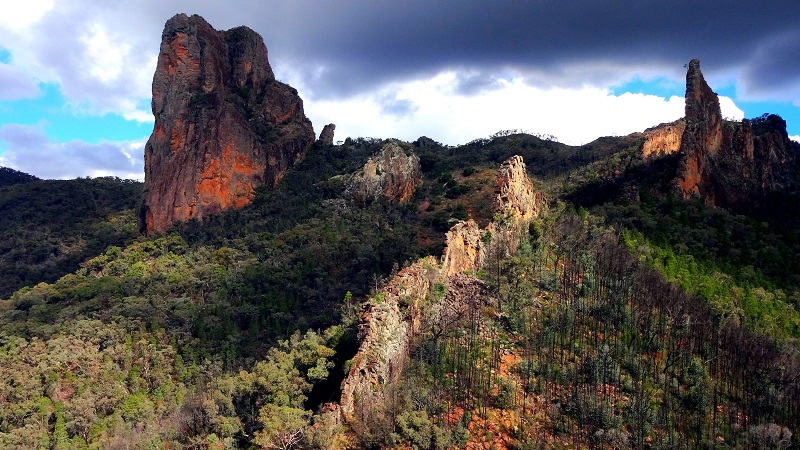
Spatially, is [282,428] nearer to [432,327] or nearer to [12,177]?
[432,327]

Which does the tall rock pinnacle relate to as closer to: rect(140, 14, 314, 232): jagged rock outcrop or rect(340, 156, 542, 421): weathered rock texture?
rect(340, 156, 542, 421): weathered rock texture

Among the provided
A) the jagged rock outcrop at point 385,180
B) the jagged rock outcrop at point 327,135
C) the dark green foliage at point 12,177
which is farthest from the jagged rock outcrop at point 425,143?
the dark green foliage at point 12,177

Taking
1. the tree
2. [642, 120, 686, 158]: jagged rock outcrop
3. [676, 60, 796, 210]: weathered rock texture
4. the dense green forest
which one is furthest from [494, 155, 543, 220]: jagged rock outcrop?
[642, 120, 686, 158]: jagged rock outcrop

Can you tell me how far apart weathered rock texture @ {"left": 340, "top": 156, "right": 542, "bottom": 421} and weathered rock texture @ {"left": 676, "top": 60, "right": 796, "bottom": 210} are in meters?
25.0

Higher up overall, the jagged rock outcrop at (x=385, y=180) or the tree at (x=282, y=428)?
the jagged rock outcrop at (x=385, y=180)

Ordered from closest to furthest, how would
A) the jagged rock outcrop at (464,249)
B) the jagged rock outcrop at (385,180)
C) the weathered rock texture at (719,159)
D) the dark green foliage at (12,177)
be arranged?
the jagged rock outcrop at (464,249)
the weathered rock texture at (719,159)
the jagged rock outcrop at (385,180)
the dark green foliage at (12,177)

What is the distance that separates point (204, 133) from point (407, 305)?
65.3 metres

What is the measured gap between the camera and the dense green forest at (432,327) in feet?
101

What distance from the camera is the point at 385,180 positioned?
3447 inches

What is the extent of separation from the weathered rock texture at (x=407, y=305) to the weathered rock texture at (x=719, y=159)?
25.0 meters

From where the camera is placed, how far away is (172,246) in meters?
85.9

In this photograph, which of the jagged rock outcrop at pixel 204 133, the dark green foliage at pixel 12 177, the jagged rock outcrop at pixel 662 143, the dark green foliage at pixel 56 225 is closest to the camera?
the jagged rock outcrop at pixel 662 143

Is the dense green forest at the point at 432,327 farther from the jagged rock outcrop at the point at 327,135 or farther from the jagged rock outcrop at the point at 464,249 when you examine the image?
the jagged rock outcrop at the point at 327,135

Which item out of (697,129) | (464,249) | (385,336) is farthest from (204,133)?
(385,336)
